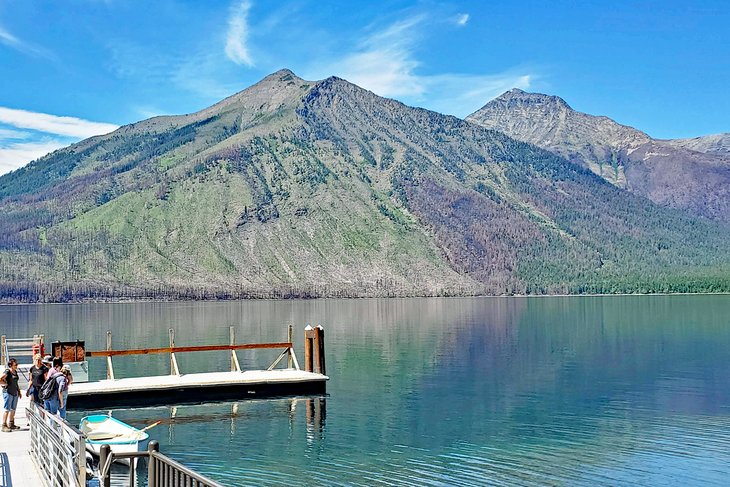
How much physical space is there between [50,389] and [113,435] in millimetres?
3250

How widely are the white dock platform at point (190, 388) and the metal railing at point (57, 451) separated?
1930 centimetres

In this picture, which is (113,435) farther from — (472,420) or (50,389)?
(472,420)

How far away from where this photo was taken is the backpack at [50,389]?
27438 mm

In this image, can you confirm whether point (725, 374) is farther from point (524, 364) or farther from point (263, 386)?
point (263, 386)

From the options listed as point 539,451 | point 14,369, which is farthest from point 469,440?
point 14,369

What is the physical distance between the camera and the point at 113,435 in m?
29.5

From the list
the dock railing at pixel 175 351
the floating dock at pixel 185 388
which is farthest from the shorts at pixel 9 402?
the dock railing at pixel 175 351

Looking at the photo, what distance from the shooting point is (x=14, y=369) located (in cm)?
3044

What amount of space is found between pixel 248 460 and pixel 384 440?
7491mm

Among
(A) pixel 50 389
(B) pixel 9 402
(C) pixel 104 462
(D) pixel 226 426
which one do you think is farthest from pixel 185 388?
(C) pixel 104 462

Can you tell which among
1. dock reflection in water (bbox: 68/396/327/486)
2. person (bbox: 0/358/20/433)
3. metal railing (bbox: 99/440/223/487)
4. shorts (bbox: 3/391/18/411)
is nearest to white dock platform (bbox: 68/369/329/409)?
dock reflection in water (bbox: 68/396/327/486)

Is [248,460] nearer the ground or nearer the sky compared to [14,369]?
nearer the ground

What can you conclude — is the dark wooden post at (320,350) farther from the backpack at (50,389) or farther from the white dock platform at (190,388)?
the backpack at (50,389)

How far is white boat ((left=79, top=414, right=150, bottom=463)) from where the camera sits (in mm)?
28069
